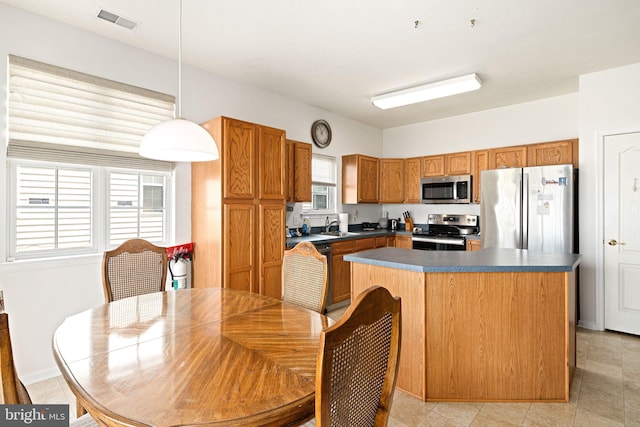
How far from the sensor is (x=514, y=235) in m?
4.02

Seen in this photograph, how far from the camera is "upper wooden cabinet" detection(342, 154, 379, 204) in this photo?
5.23 m

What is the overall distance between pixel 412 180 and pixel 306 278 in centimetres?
383

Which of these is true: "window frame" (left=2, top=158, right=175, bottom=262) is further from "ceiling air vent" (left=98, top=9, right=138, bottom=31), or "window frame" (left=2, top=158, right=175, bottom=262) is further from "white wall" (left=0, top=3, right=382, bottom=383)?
"ceiling air vent" (left=98, top=9, right=138, bottom=31)

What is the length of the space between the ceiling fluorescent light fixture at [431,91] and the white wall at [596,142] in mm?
1237

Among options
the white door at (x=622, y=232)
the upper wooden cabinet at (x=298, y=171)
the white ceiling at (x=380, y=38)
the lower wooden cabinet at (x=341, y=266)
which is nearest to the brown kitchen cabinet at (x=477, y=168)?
the white ceiling at (x=380, y=38)

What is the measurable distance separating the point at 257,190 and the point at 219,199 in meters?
0.45

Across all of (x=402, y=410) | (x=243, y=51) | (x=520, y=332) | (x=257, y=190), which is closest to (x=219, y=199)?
(x=257, y=190)

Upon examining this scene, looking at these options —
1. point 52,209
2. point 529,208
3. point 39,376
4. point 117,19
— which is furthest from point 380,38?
point 39,376

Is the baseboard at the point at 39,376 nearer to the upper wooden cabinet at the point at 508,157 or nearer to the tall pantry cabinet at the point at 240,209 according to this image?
the tall pantry cabinet at the point at 240,209

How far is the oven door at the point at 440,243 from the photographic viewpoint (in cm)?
459

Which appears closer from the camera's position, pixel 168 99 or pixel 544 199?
pixel 168 99

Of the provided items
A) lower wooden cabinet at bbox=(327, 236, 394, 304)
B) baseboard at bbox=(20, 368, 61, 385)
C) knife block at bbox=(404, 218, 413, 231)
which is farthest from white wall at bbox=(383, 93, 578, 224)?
baseboard at bbox=(20, 368, 61, 385)

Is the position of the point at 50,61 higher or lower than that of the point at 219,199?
higher

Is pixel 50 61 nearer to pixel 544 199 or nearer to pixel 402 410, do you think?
pixel 402 410
